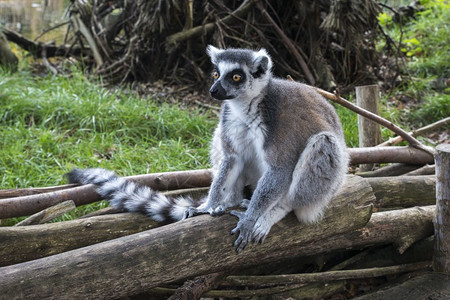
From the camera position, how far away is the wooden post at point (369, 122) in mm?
Result: 4980

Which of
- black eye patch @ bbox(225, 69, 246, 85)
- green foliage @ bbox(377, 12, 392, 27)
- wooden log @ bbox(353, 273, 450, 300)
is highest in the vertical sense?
black eye patch @ bbox(225, 69, 246, 85)

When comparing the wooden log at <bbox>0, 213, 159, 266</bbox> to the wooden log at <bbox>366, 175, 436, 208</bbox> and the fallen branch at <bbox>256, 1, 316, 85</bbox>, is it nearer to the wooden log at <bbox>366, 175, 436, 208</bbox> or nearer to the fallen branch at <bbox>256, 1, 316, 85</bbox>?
the wooden log at <bbox>366, 175, 436, 208</bbox>

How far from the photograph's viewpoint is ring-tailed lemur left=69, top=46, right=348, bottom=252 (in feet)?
9.64

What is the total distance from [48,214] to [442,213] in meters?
2.83

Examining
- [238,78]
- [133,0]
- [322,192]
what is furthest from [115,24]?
[322,192]

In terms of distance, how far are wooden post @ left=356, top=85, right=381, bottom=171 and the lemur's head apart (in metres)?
2.14

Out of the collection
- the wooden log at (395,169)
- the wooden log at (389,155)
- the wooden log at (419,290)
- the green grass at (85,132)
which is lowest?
the wooden log at (419,290)

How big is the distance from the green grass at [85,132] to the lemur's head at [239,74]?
1887 mm

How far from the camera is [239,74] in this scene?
307cm

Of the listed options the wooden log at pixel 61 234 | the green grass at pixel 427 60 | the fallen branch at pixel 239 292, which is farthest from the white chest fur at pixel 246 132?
the green grass at pixel 427 60

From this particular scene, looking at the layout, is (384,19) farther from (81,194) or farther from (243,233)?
(243,233)

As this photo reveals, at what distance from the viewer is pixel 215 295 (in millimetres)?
3242

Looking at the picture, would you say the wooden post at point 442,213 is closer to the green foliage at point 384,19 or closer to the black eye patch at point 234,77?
the black eye patch at point 234,77

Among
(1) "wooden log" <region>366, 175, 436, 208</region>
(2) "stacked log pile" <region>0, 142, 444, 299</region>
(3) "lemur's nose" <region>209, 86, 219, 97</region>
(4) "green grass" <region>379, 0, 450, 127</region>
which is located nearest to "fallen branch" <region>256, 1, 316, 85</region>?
(4) "green grass" <region>379, 0, 450, 127</region>
